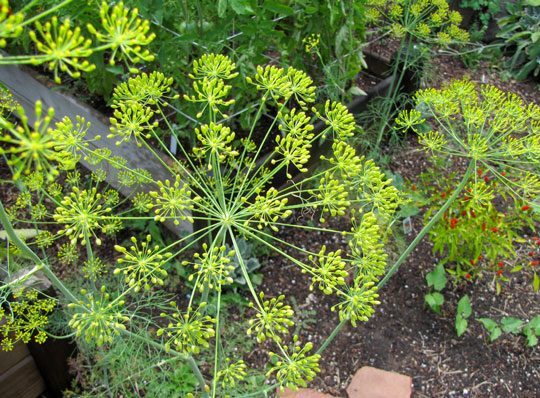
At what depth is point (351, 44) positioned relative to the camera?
3336 mm

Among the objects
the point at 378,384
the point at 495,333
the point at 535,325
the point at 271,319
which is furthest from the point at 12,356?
the point at 535,325

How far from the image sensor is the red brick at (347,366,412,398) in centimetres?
312

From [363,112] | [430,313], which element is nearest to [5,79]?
[363,112]

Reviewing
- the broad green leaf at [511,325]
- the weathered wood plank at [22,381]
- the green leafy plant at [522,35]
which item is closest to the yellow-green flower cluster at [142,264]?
the weathered wood plank at [22,381]

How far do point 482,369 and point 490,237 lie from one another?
86 cm

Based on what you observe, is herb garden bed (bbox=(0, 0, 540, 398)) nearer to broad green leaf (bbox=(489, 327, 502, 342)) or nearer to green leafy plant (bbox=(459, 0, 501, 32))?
broad green leaf (bbox=(489, 327, 502, 342))

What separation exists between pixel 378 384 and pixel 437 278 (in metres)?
0.85

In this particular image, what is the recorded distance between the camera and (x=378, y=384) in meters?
3.16

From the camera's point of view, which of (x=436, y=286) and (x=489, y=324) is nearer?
(x=489, y=324)

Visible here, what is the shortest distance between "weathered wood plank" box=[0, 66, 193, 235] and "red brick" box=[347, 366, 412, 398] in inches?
58.9

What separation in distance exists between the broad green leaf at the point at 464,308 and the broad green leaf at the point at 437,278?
159mm

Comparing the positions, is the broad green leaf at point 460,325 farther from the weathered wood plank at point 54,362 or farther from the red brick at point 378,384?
the weathered wood plank at point 54,362

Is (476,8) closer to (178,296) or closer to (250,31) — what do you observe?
(250,31)

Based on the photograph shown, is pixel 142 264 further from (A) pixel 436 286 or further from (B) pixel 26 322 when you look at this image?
(A) pixel 436 286
